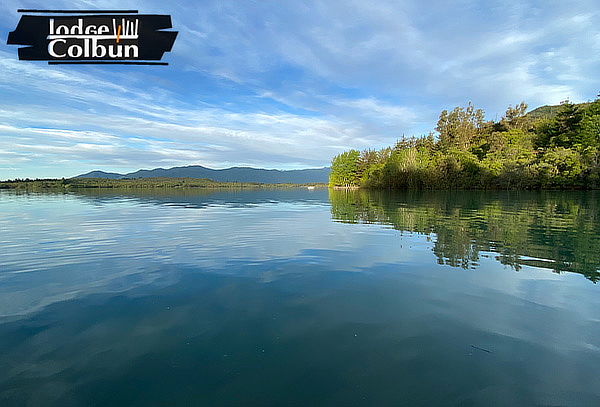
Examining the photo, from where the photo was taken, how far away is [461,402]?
391 cm

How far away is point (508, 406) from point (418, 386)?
3.36 ft

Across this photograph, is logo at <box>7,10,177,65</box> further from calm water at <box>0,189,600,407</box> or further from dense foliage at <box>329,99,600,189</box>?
dense foliage at <box>329,99,600,189</box>

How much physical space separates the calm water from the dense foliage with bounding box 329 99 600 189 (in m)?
81.7

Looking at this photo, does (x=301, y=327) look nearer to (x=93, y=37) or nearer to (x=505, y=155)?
(x=93, y=37)

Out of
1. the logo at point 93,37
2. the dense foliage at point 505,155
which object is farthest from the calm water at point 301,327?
the dense foliage at point 505,155

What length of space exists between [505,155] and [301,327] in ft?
339

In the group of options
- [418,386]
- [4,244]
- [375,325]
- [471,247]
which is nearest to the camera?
[418,386]

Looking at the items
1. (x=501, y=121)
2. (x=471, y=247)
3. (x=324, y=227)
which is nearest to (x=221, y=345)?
(x=471, y=247)

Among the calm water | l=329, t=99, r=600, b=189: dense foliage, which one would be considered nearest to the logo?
the calm water

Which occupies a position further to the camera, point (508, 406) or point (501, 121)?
point (501, 121)

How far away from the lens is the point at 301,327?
5.98 metres

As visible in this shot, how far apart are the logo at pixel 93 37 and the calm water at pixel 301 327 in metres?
6.91

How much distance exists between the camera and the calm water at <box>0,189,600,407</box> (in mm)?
4141

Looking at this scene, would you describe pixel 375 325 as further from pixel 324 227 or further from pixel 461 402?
pixel 324 227
